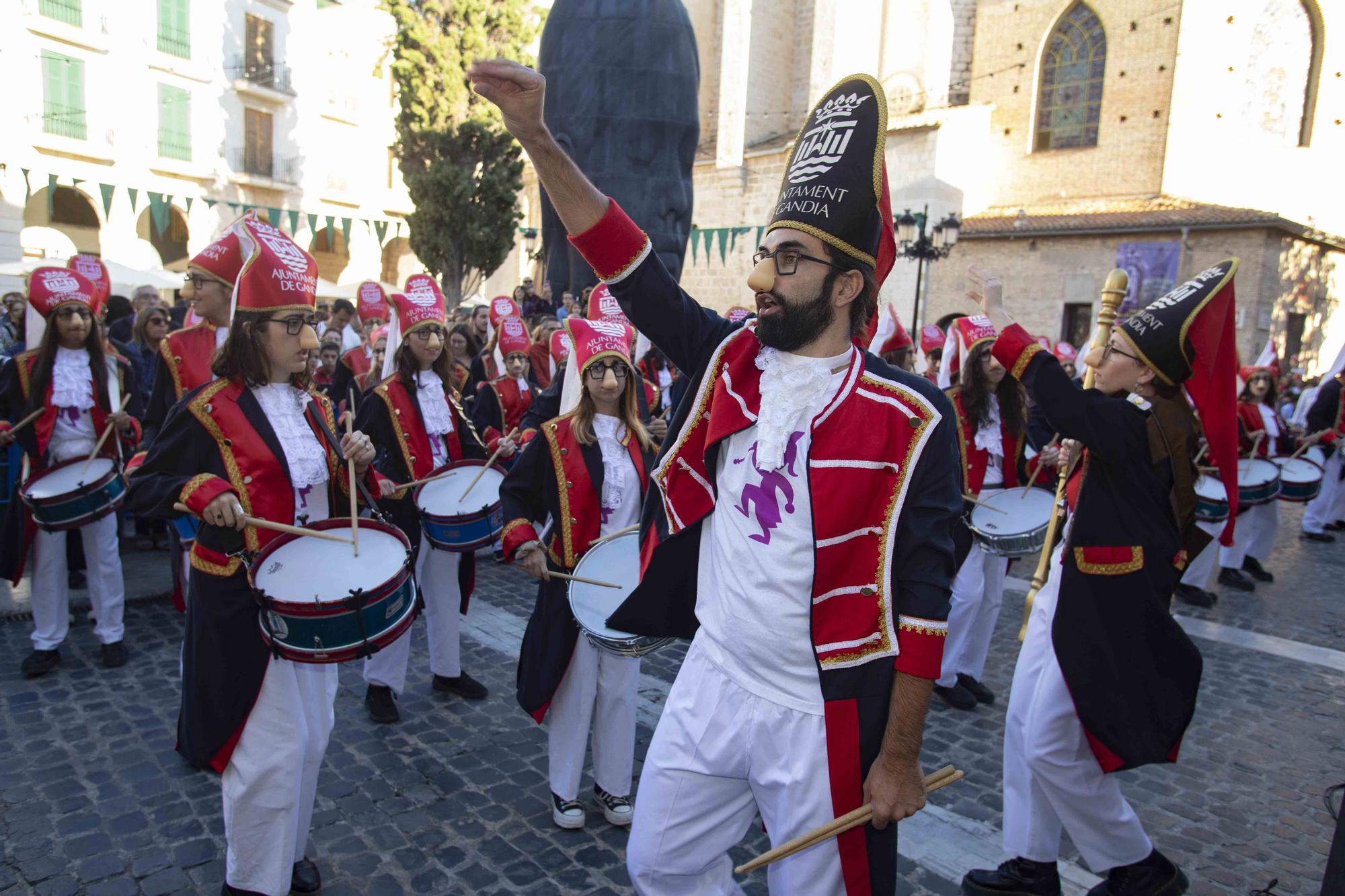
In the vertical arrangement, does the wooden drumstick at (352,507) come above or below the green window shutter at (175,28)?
below

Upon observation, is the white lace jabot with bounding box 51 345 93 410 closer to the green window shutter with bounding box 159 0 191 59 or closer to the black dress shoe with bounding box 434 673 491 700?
the black dress shoe with bounding box 434 673 491 700

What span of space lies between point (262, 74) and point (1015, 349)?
3721 cm

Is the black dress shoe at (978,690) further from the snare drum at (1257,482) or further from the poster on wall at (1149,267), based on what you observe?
the poster on wall at (1149,267)

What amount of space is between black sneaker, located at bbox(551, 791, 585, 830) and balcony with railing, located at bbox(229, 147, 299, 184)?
3469 cm

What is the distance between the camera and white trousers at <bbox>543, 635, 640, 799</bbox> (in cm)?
417

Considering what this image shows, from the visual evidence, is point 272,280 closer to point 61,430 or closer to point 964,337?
point 61,430

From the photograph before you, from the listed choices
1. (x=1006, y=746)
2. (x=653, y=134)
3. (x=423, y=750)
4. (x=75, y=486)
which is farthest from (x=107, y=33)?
(x=1006, y=746)

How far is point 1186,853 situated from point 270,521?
4204mm

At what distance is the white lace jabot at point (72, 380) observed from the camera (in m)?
5.90

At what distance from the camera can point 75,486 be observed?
5.37 m

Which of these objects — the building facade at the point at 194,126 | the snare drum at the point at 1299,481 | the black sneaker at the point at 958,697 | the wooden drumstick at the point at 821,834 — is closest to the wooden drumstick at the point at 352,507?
the wooden drumstick at the point at 821,834

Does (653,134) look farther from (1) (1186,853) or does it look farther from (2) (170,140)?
(2) (170,140)

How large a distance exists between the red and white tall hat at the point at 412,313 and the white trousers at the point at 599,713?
251cm

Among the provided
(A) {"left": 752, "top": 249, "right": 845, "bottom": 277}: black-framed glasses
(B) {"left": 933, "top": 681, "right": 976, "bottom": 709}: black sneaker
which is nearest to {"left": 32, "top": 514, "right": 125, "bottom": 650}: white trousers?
(A) {"left": 752, "top": 249, "right": 845, "bottom": 277}: black-framed glasses
